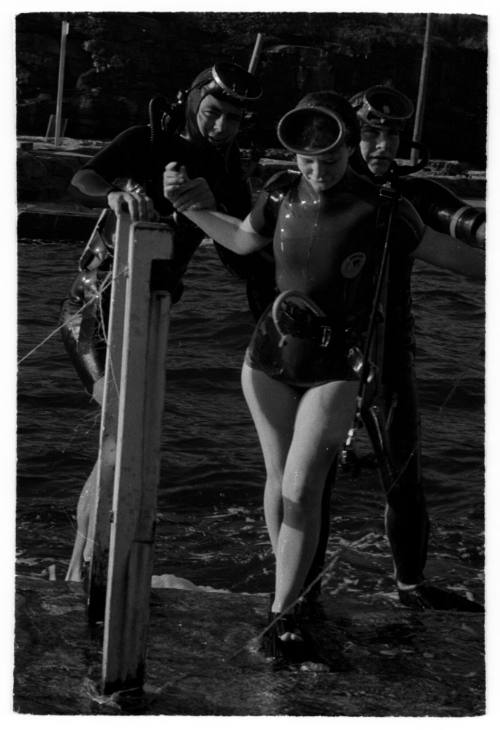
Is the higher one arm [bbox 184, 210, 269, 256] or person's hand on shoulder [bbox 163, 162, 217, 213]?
person's hand on shoulder [bbox 163, 162, 217, 213]

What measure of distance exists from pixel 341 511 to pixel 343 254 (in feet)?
11.2

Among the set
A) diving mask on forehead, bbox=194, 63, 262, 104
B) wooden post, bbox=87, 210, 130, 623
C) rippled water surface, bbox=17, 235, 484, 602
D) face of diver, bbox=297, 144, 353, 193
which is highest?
diving mask on forehead, bbox=194, 63, 262, 104

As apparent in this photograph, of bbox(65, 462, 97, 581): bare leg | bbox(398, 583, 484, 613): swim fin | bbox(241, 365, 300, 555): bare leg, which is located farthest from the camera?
bbox(65, 462, 97, 581): bare leg

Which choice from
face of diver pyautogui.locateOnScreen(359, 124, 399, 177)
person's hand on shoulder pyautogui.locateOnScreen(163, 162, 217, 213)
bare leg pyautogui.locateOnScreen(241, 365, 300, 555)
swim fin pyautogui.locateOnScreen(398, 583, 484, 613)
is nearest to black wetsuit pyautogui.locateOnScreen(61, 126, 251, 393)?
person's hand on shoulder pyautogui.locateOnScreen(163, 162, 217, 213)

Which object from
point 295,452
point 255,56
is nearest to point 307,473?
point 295,452

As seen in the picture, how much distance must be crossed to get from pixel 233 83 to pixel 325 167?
0.82 metres

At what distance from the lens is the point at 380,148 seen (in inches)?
204

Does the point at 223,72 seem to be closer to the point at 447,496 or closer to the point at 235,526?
the point at 235,526

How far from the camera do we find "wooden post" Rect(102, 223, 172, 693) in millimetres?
4312

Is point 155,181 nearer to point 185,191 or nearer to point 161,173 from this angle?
point 161,173

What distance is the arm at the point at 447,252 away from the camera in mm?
4863

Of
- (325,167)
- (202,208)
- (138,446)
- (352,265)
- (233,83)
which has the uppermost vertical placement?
(233,83)

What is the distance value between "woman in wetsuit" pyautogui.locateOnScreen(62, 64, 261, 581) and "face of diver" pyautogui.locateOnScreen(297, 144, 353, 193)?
2.04 ft

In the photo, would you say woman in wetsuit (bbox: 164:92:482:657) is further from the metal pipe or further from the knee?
the metal pipe
